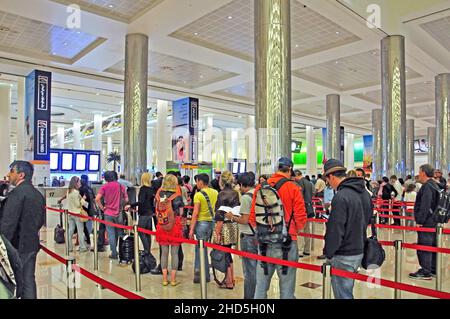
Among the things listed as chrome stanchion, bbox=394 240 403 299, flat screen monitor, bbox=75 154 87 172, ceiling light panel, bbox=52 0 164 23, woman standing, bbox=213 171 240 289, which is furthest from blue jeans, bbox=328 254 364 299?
flat screen monitor, bbox=75 154 87 172

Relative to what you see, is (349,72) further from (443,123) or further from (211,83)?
(211,83)

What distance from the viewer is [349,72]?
17.4 metres

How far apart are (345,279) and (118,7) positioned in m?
9.59

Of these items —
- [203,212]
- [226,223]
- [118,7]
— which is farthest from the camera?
[118,7]

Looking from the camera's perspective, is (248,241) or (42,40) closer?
(248,241)

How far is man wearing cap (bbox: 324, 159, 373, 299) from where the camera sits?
310cm

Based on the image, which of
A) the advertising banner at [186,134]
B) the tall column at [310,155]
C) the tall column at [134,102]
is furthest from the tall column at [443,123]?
the tall column at [310,155]

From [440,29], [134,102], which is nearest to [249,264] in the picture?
[134,102]

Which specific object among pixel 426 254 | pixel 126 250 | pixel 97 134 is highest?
pixel 97 134

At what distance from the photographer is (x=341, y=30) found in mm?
12297

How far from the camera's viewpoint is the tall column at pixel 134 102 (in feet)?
39.6

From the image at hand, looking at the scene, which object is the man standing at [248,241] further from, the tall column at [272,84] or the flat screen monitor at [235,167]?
the flat screen monitor at [235,167]

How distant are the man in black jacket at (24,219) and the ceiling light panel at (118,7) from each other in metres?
7.47
